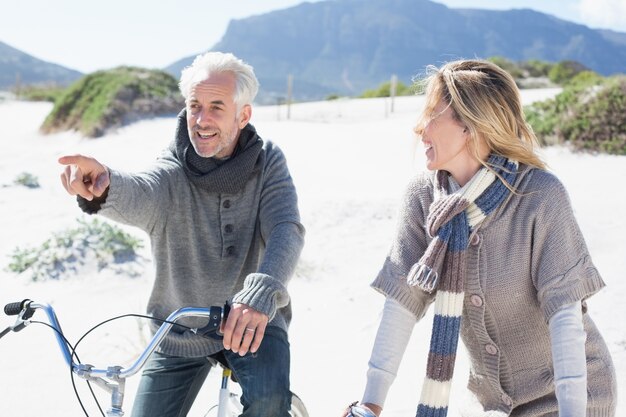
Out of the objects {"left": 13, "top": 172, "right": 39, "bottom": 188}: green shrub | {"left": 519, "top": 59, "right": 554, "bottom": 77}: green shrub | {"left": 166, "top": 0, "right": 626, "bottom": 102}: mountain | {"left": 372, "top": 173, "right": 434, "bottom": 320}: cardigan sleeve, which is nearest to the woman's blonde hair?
{"left": 372, "top": 173, "right": 434, "bottom": 320}: cardigan sleeve

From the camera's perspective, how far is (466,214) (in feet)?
7.35

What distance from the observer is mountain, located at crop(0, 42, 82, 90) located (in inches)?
5172

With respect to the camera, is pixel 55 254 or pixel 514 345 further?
pixel 55 254

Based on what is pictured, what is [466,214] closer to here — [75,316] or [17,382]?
[17,382]

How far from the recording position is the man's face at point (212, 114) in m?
2.56

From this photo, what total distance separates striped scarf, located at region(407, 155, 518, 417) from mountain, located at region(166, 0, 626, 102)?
154 m

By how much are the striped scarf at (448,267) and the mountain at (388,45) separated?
154 meters

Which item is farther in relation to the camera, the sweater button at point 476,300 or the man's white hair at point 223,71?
the man's white hair at point 223,71

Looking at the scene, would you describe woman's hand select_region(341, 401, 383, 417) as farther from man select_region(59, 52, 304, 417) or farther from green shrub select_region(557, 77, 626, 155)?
green shrub select_region(557, 77, 626, 155)

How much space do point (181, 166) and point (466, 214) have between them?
1.05m

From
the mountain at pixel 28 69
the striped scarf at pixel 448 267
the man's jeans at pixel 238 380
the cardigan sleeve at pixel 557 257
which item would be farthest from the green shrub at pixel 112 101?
the mountain at pixel 28 69

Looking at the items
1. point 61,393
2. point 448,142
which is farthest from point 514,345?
point 61,393

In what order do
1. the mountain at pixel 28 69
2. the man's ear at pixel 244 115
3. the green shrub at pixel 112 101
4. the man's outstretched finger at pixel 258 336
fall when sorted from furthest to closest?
the mountain at pixel 28 69
the green shrub at pixel 112 101
the man's ear at pixel 244 115
the man's outstretched finger at pixel 258 336

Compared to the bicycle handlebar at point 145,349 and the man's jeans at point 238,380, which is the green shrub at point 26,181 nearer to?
the man's jeans at point 238,380
